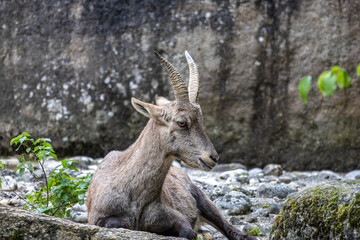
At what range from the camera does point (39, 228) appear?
13.0 ft

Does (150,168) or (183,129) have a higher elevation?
(183,129)

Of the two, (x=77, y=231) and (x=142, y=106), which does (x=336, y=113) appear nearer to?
(x=142, y=106)

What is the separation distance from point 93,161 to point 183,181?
333 cm

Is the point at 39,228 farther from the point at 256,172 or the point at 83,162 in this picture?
the point at 256,172

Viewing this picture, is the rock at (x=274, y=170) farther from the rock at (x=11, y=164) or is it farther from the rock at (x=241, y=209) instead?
the rock at (x=11, y=164)

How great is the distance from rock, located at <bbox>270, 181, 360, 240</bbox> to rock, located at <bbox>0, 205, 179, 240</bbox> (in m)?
1.25

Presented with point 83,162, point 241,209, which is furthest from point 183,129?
point 83,162

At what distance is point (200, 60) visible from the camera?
10203 mm

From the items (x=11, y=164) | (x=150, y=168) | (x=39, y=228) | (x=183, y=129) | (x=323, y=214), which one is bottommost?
(x=11, y=164)

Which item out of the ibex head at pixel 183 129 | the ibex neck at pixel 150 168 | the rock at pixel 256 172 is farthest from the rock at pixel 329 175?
the ibex neck at pixel 150 168

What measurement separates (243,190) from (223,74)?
300 cm

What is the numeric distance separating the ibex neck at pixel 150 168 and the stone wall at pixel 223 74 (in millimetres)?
4421

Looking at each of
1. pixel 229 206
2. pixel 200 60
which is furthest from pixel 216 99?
pixel 229 206

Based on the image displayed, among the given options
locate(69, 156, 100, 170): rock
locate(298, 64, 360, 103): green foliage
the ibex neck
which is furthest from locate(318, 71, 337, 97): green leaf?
locate(69, 156, 100, 170): rock
